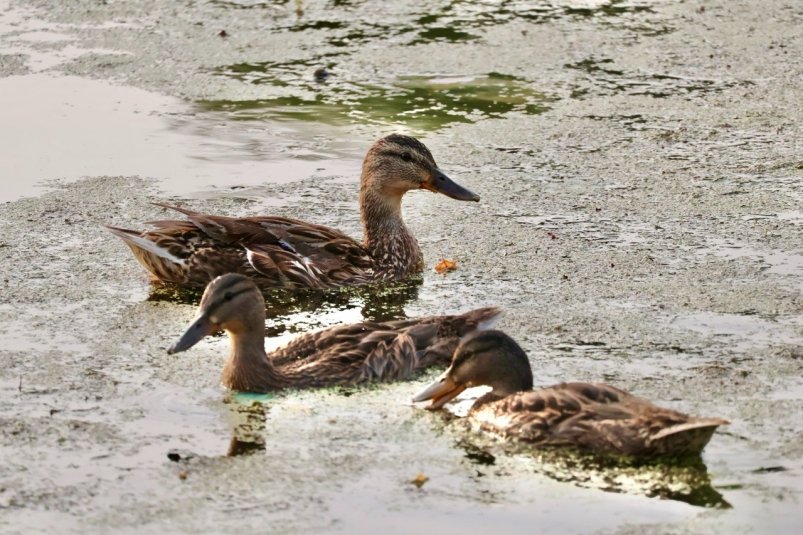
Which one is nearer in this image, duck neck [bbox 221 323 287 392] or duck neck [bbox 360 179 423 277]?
duck neck [bbox 221 323 287 392]

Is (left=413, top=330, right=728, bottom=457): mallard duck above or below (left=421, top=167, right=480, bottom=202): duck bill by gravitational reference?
below

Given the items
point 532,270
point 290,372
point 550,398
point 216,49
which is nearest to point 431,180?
point 532,270

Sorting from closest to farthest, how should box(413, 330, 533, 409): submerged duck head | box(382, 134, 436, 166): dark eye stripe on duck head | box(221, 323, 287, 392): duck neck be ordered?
box(413, 330, 533, 409): submerged duck head → box(221, 323, 287, 392): duck neck → box(382, 134, 436, 166): dark eye stripe on duck head

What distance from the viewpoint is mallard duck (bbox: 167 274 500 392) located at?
7172 mm

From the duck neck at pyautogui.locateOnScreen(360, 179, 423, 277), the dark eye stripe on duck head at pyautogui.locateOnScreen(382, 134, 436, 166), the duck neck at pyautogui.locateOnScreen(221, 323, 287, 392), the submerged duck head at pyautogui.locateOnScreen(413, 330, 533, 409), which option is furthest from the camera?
the dark eye stripe on duck head at pyautogui.locateOnScreen(382, 134, 436, 166)

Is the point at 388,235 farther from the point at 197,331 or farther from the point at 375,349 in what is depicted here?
the point at 197,331

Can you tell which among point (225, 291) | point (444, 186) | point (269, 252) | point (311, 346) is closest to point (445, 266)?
point (444, 186)

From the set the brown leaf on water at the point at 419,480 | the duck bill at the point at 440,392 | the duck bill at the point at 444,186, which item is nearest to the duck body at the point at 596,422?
the duck bill at the point at 440,392

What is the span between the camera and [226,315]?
723 centimetres

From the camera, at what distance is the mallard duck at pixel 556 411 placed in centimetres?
618

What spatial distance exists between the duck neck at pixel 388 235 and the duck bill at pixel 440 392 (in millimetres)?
2093

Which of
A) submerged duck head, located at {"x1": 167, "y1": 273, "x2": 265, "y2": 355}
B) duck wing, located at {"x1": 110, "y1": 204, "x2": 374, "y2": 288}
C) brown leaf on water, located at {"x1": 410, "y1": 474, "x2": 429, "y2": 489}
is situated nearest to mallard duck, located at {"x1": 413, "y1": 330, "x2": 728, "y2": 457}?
brown leaf on water, located at {"x1": 410, "y1": 474, "x2": 429, "y2": 489}

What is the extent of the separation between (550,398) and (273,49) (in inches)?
279

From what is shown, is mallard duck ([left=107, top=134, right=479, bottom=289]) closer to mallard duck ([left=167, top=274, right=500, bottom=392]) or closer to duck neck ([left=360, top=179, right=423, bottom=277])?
duck neck ([left=360, top=179, right=423, bottom=277])
